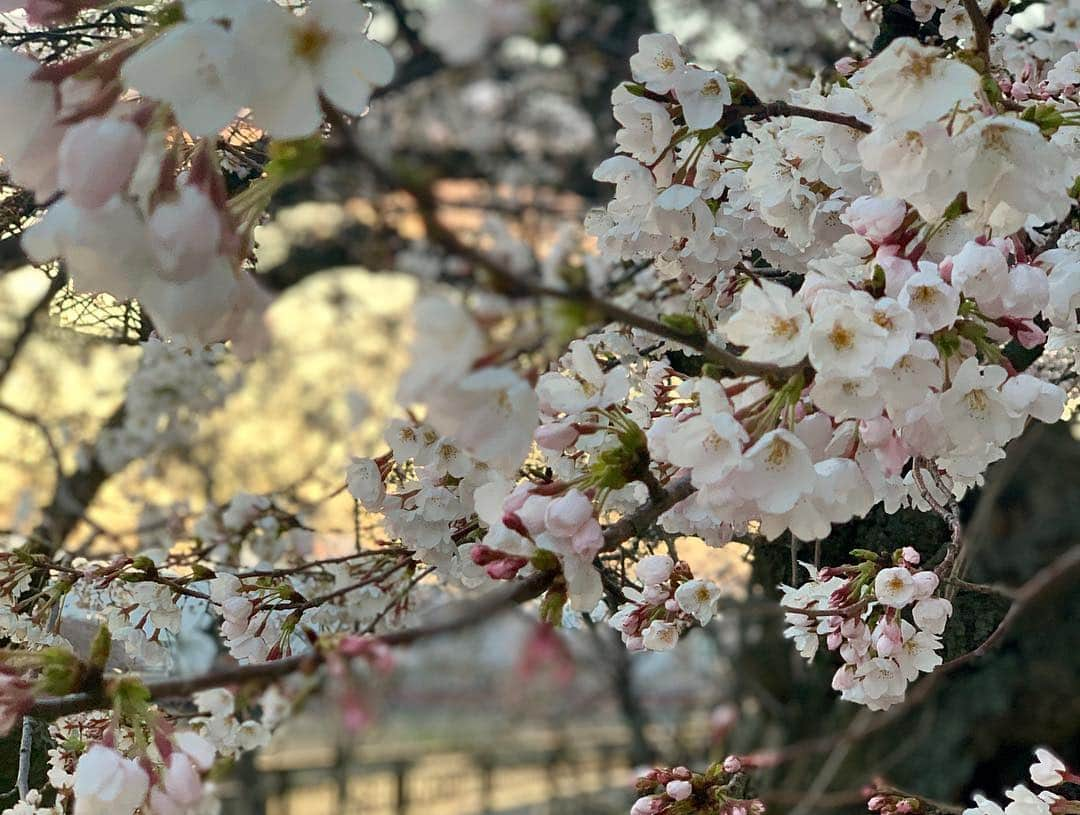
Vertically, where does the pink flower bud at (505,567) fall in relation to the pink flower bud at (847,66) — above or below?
below

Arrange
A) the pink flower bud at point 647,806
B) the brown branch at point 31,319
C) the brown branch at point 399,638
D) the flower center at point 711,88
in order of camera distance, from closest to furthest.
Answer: the brown branch at point 399,638, the flower center at point 711,88, the pink flower bud at point 647,806, the brown branch at point 31,319

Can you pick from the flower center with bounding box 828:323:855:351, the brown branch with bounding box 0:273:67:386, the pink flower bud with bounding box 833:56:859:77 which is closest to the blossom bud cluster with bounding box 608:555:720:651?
the flower center with bounding box 828:323:855:351

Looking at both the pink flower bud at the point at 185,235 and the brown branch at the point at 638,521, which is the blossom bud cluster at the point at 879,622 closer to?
the brown branch at the point at 638,521

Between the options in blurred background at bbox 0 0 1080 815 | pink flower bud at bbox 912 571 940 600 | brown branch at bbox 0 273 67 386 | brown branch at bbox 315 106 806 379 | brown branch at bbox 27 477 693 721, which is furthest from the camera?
blurred background at bbox 0 0 1080 815

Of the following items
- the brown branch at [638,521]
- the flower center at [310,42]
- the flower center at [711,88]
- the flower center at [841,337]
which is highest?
the flower center at [310,42]

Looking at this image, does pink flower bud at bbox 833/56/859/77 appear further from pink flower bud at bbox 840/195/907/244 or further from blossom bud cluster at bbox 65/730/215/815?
blossom bud cluster at bbox 65/730/215/815

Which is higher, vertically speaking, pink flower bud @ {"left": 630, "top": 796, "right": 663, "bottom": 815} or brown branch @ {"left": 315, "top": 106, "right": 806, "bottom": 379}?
brown branch @ {"left": 315, "top": 106, "right": 806, "bottom": 379}

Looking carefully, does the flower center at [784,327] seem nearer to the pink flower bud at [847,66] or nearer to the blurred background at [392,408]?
the pink flower bud at [847,66]

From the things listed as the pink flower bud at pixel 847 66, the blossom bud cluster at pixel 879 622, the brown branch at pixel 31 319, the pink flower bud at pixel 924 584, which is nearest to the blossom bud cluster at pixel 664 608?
the blossom bud cluster at pixel 879 622

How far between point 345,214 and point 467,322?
3749mm

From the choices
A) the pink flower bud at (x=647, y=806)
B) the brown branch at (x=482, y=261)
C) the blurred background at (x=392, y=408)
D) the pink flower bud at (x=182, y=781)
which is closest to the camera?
the brown branch at (x=482, y=261)

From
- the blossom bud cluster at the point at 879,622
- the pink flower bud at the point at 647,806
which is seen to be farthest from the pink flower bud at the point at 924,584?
the pink flower bud at the point at 647,806

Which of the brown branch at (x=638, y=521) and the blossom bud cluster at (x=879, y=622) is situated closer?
the brown branch at (x=638, y=521)

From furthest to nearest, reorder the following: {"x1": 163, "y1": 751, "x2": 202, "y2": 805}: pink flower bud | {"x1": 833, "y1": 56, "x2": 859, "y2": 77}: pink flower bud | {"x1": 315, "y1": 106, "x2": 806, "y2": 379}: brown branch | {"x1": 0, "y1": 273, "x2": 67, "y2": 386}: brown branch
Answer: {"x1": 0, "y1": 273, "x2": 67, "y2": 386}: brown branch → {"x1": 833, "y1": 56, "x2": 859, "y2": 77}: pink flower bud → {"x1": 163, "y1": 751, "x2": 202, "y2": 805}: pink flower bud → {"x1": 315, "y1": 106, "x2": 806, "y2": 379}: brown branch
